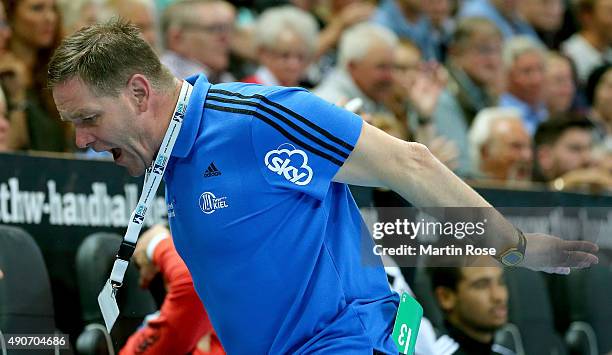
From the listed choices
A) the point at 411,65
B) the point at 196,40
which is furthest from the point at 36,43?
the point at 411,65

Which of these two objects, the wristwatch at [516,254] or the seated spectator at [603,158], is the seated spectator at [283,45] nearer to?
the seated spectator at [603,158]

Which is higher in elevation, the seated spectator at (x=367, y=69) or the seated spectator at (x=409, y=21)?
the seated spectator at (x=409, y=21)

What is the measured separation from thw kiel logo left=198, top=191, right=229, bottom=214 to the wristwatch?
0.92 m

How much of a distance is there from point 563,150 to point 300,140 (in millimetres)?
5755

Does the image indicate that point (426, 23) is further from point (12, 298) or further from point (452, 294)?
point (12, 298)

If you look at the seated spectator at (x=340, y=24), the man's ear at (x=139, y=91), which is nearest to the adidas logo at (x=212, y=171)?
the man's ear at (x=139, y=91)

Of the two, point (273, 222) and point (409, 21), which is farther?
point (409, 21)

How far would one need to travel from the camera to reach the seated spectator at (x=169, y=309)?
173 inches

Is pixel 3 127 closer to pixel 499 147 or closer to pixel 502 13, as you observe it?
pixel 499 147

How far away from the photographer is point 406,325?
11.8 ft

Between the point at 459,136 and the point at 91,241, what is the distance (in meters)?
4.15

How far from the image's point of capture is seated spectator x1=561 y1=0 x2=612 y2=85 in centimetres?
1095

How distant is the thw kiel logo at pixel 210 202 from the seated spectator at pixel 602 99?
23.8 feet

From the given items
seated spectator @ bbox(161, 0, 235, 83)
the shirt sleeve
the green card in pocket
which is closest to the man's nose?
the shirt sleeve
